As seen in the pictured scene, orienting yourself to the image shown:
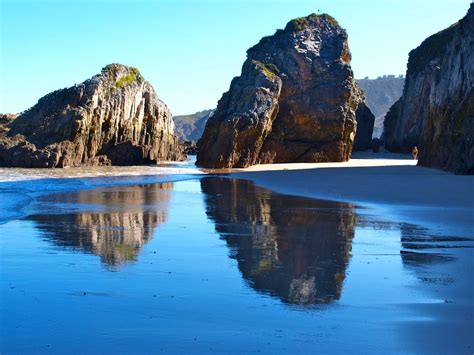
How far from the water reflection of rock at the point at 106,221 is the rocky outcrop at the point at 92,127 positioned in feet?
57.5

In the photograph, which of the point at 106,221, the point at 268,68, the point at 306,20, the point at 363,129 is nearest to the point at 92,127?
the point at 268,68

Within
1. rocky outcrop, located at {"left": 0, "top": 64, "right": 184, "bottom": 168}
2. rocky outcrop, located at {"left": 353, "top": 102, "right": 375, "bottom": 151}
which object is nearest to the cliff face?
rocky outcrop, located at {"left": 0, "top": 64, "right": 184, "bottom": 168}

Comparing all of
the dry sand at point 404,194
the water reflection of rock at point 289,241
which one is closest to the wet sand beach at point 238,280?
the water reflection of rock at point 289,241

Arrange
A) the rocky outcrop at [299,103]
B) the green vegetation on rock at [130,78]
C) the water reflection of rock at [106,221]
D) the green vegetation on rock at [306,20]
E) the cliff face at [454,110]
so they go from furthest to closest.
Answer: the green vegetation on rock at [130,78]
the green vegetation on rock at [306,20]
the rocky outcrop at [299,103]
the cliff face at [454,110]
the water reflection of rock at [106,221]

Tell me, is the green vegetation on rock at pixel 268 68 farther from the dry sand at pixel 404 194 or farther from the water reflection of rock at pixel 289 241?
the water reflection of rock at pixel 289 241

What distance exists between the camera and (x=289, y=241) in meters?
8.87

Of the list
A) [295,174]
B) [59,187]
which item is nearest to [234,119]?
[295,174]

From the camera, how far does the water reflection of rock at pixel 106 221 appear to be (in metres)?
8.36

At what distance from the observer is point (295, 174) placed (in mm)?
26000

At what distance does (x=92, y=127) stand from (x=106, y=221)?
27.4m

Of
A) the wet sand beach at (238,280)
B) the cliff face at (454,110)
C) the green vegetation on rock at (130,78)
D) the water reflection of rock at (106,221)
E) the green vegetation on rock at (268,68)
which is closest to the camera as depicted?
the wet sand beach at (238,280)

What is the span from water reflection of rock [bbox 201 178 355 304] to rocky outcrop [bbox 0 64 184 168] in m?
20.9

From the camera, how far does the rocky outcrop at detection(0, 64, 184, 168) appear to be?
33.7 meters

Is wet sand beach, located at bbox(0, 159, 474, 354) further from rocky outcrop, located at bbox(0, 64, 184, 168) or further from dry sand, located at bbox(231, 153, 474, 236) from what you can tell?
rocky outcrop, located at bbox(0, 64, 184, 168)
